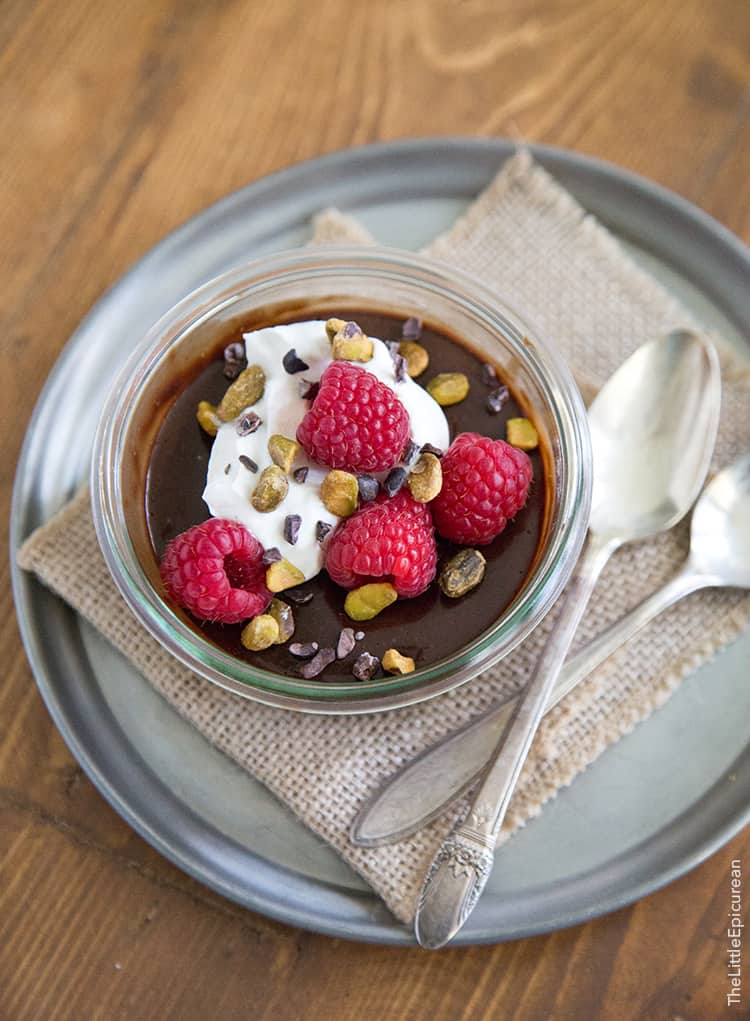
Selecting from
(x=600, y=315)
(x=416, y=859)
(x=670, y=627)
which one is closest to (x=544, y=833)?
(x=416, y=859)

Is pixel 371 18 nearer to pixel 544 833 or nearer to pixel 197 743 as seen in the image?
pixel 197 743

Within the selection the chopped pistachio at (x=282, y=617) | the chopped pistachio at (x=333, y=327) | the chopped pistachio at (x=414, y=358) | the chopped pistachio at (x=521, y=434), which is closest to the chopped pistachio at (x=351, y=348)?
the chopped pistachio at (x=333, y=327)

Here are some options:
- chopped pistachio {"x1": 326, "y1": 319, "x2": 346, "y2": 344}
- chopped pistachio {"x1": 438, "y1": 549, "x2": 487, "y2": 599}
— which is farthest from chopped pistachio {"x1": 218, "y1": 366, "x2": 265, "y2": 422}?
chopped pistachio {"x1": 438, "y1": 549, "x2": 487, "y2": 599}

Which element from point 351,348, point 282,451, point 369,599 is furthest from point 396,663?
point 351,348

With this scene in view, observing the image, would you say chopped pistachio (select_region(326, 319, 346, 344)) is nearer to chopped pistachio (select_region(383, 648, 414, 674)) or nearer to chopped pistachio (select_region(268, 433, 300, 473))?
chopped pistachio (select_region(268, 433, 300, 473))

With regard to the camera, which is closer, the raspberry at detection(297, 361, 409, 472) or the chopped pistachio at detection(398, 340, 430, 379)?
the raspberry at detection(297, 361, 409, 472)

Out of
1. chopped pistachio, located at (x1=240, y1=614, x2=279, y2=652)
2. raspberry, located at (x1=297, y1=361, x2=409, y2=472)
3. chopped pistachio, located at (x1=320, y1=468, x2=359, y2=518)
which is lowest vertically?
chopped pistachio, located at (x1=240, y1=614, x2=279, y2=652)
